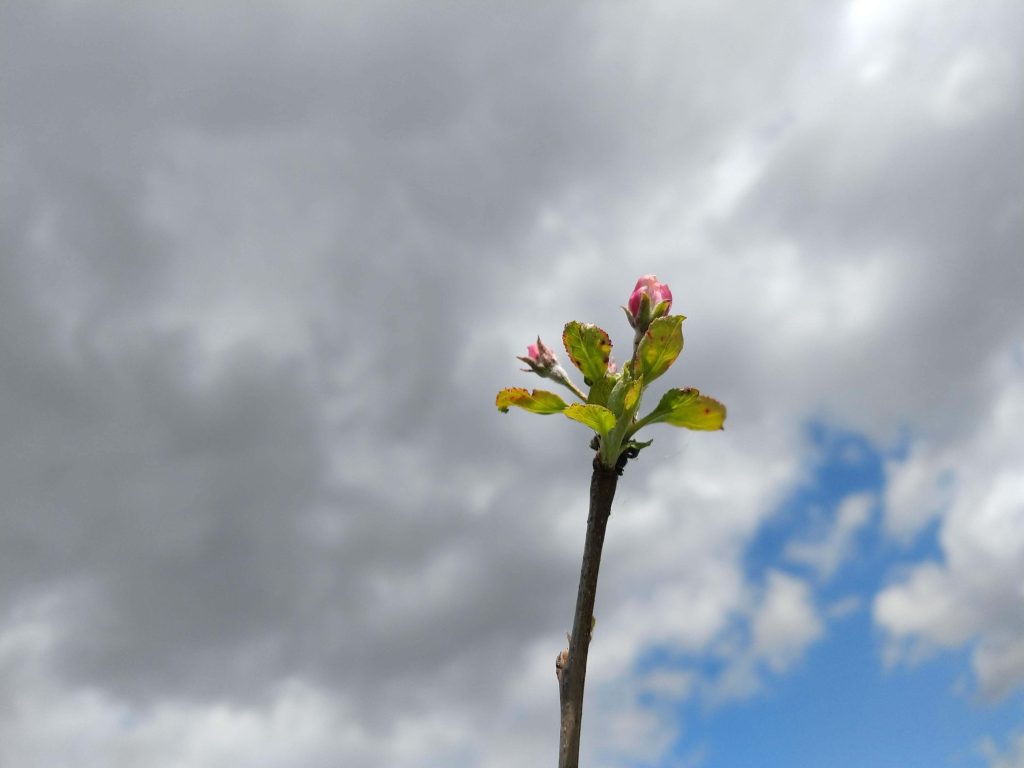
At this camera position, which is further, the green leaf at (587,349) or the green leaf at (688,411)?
the green leaf at (587,349)

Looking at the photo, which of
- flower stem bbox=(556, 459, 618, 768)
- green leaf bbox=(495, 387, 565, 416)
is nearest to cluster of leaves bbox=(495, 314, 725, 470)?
green leaf bbox=(495, 387, 565, 416)

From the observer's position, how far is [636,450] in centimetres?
271

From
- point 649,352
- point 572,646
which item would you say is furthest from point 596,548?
point 649,352

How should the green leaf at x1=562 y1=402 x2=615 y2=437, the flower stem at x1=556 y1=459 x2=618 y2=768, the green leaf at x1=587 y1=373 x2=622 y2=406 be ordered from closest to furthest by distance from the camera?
1. the flower stem at x1=556 y1=459 x2=618 y2=768
2. the green leaf at x1=562 y1=402 x2=615 y2=437
3. the green leaf at x1=587 y1=373 x2=622 y2=406

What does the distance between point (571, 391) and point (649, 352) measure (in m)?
0.37

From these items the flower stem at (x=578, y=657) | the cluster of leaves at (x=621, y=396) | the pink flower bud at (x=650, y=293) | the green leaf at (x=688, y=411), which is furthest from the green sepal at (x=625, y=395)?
the flower stem at (x=578, y=657)

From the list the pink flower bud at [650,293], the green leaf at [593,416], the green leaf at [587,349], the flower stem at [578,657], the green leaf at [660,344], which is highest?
the pink flower bud at [650,293]

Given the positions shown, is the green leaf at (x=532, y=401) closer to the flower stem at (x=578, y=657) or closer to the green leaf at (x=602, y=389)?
the green leaf at (x=602, y=389)

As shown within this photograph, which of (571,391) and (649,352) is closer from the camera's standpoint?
(649,352)

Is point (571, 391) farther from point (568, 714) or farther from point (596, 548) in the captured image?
point (568, 714)

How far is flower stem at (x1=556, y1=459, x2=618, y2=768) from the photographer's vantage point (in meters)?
2.12

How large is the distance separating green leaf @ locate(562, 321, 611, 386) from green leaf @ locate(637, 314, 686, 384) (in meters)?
0.24

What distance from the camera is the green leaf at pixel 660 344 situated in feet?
8.91

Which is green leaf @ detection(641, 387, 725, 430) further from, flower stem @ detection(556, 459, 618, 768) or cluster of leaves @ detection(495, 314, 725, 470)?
flower stem @ detection(556, 459, 618, 768)
